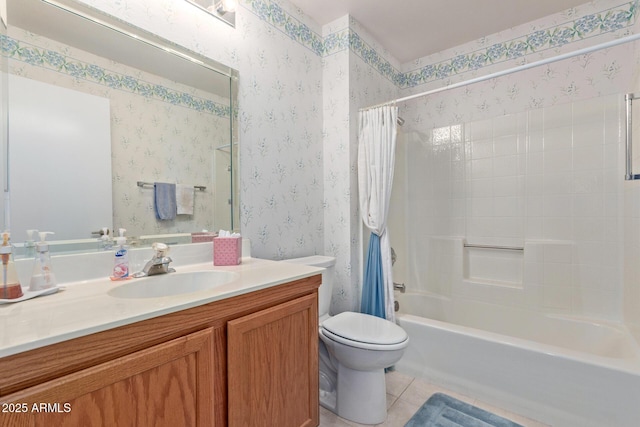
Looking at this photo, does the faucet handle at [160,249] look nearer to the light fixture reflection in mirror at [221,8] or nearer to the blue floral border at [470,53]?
the light fixture reflection in mirror at [221,8]

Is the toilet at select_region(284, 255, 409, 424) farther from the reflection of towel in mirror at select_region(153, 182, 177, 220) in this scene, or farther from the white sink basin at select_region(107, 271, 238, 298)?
the reflection of towel in mirror at select_region(153, 182, 177, 220)

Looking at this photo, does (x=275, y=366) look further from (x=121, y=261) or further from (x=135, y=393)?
(x=121, y=261)

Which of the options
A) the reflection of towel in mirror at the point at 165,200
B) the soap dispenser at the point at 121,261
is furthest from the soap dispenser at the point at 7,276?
the reflection of towel in mirror at the point at 165,200

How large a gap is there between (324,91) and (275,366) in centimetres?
182

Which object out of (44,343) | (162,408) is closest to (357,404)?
(162,408)

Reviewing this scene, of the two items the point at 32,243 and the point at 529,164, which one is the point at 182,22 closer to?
the point at 32,243

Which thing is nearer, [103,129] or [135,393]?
[135,393]

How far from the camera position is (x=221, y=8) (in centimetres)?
149

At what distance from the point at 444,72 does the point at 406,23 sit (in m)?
0.63

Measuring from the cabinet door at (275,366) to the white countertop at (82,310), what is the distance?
11 centimetres

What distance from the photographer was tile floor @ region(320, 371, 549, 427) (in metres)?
1.50

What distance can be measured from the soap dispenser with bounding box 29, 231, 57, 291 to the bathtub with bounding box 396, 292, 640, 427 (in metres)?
1.76

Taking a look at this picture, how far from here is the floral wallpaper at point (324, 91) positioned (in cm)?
167

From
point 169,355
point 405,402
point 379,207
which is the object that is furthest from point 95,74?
point 405,402
